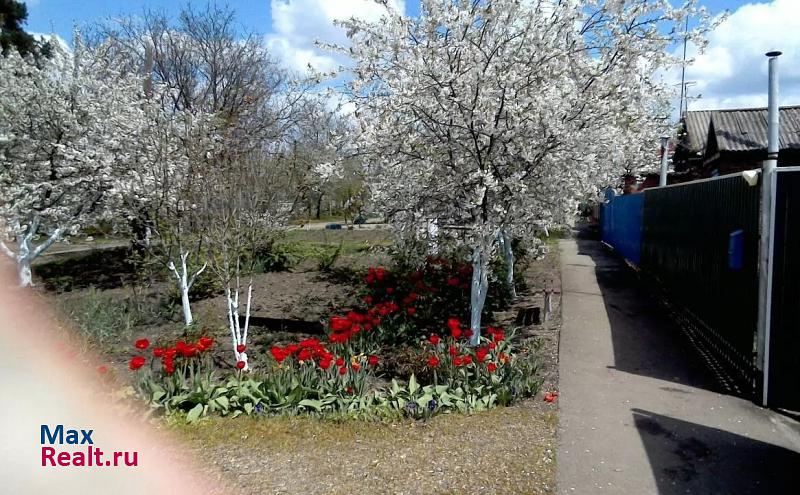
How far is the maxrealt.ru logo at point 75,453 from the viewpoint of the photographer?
10.8 feet

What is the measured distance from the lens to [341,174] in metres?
6.25

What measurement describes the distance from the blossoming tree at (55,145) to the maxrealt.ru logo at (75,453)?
24.8ft

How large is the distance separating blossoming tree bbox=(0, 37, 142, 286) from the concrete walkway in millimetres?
8949

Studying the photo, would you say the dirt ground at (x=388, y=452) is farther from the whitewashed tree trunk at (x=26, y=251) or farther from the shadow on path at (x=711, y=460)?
the whitewashed tree trunk at (x=26, y=251)

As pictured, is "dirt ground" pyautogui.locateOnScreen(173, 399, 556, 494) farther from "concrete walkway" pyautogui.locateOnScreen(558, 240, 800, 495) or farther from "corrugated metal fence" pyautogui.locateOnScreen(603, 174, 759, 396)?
"corrugated metal fence" pyautogui.locateOnScreen(603, 174, 759, 396)

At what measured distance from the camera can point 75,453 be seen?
134 inches

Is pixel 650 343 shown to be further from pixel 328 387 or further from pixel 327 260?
pixel 327 260

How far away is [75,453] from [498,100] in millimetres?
4465

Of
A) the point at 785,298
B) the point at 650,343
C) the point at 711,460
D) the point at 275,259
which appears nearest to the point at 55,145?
the point at 275,259

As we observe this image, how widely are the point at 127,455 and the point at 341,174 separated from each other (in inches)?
142

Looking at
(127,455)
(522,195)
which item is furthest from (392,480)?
(522,195)

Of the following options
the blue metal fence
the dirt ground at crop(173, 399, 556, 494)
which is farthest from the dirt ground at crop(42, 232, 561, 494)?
the blue metal fence

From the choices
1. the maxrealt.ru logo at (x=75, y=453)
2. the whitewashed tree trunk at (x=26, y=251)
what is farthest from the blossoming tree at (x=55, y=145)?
the maxrealt.ru logo at (x=75, y=453)

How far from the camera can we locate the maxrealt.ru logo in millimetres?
3293
